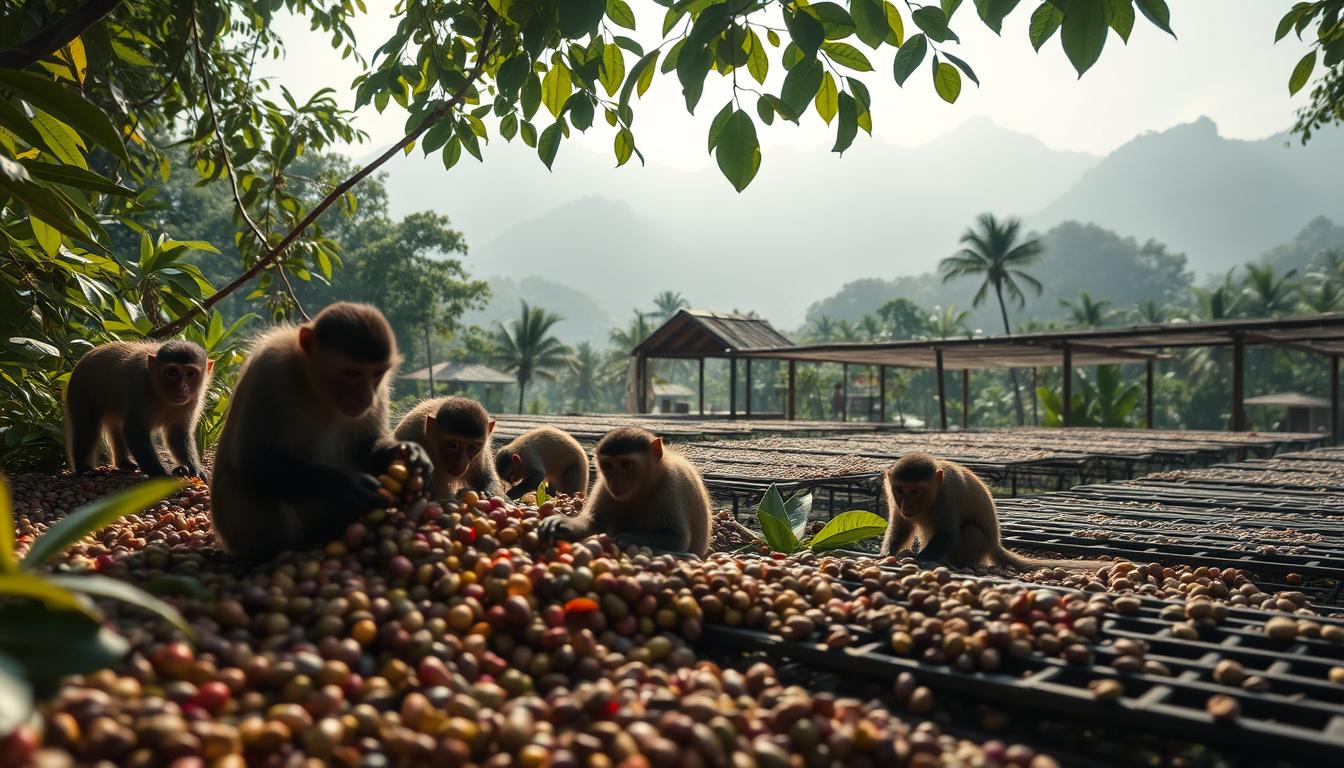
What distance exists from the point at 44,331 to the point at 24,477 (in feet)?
3.06

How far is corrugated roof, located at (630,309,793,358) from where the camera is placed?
71.3 ft

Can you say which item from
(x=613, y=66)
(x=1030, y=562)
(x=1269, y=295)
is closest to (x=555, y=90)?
(x=613, y=66)

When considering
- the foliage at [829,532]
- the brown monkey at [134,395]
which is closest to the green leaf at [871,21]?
the foliage at [829,532]

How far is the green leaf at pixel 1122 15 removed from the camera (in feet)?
6.42

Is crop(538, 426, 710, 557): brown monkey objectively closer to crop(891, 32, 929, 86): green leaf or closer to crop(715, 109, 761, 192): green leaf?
crop(715, 109, 761, 192): green leaf

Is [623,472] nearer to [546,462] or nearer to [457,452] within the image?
[457,452]

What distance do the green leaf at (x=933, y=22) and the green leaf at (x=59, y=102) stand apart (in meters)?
2.26

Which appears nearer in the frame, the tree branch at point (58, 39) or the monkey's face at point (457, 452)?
the tree branch at point (58, 39)

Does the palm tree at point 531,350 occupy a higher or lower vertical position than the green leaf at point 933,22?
higher

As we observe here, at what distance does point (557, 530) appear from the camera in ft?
8.68

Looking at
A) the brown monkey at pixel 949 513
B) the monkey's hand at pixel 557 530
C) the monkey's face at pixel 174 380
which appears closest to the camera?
the monkey's hand at pixel 557 530

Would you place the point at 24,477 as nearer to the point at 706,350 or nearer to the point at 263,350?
the point at 263,350

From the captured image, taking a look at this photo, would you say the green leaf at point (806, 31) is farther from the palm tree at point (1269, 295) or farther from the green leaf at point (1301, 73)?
the palm tree at point (1269, 295)

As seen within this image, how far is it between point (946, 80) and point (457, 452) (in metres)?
2.19
